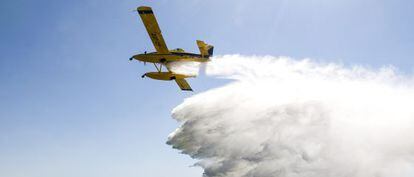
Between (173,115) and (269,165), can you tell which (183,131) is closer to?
(173,115)

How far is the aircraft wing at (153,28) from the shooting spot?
121 ft

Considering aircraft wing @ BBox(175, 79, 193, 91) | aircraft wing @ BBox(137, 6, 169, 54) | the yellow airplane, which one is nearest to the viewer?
aircraft wing @ BBox(137, 6, 169, 54)

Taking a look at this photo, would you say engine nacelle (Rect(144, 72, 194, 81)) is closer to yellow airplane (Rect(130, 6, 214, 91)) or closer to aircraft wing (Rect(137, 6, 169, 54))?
yellow airplane (Rect(130, 6, 214, 91))

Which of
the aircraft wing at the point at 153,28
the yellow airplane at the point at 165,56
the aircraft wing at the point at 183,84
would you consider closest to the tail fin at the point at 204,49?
the yellow airplane at the point at 165,56

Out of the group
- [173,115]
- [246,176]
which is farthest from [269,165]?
[173,115]

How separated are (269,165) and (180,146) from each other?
11.7 metres

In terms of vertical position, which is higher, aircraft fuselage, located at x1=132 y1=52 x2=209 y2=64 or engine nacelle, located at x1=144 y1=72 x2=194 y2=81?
aircraft fuselage, located at x1=132 y1=52 x2=209 y2=64

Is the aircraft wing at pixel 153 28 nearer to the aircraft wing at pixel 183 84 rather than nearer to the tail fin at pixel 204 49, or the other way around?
the tail fin at pixel 204 49

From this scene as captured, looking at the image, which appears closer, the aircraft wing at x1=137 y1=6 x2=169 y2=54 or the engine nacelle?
the aircraft wing at x1=137 y1=6 x2=169 y2=54

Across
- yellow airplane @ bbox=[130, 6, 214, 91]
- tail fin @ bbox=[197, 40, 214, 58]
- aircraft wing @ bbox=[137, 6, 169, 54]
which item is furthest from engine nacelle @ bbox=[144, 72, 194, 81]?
tail fin @ bbox=[197, 40, 214, 58]

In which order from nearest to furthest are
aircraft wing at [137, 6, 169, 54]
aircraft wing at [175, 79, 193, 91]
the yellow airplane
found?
aircraft wing at [137, 6, 169, 54], the yellow airplane, aircraft wing at [175, 79, 193, 91]

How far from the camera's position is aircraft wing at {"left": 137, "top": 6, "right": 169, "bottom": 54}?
36.8m

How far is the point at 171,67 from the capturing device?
41.9 metres

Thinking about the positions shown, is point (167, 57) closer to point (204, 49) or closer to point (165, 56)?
point (165, 56)
